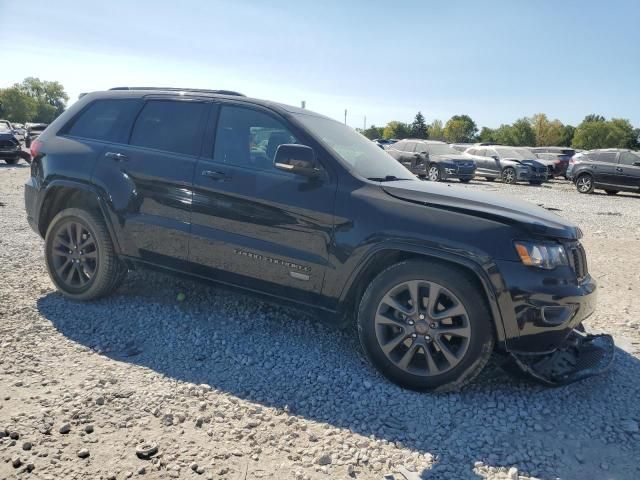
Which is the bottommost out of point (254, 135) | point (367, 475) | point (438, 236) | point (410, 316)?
point (367, 475)

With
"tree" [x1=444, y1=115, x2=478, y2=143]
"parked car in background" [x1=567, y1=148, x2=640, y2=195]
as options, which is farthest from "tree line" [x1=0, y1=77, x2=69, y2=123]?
"parked car in background" [x1=567, y1=148, x2=640, y2=195]

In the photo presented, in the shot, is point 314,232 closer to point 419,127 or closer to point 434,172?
point 434,172

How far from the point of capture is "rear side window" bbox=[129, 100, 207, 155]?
4051 millimetres

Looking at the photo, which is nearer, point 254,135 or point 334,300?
point 334,300

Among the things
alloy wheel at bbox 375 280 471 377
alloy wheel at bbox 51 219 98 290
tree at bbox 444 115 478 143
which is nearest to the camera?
alloy wheel at bbox 375 280 471 377

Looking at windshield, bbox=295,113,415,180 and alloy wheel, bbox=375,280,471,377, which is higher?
windshield, bbox=295,113,415,180

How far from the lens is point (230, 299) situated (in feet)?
15.4

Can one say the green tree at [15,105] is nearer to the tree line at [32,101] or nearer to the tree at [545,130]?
the tree line at [32,101]

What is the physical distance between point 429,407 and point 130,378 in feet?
6.13

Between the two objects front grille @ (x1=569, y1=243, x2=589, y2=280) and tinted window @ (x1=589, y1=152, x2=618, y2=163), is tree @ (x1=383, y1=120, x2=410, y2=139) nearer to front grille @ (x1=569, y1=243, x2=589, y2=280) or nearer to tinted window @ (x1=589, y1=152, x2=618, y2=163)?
tinted window @ (x1=589, y1=152, x2=618, y2=163)

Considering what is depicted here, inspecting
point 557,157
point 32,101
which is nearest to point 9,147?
point 557,157

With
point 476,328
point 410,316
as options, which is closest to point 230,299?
point 410,316

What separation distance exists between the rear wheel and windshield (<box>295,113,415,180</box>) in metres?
17.1

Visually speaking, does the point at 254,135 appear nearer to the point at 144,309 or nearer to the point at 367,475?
the point at 144,309
